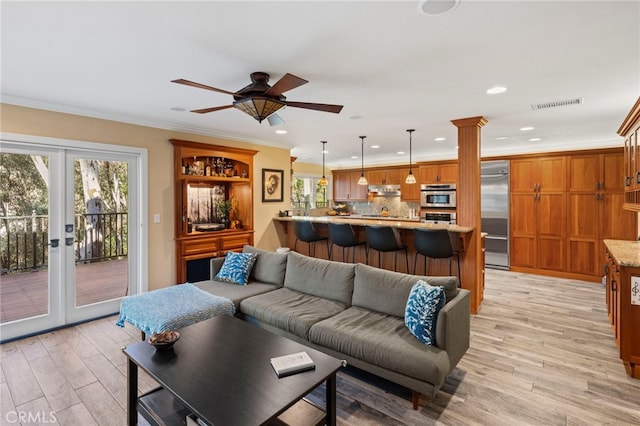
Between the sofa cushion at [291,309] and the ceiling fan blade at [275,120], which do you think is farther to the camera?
the ceiling fan blade at [275,120]

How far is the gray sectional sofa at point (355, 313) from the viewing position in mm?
2225

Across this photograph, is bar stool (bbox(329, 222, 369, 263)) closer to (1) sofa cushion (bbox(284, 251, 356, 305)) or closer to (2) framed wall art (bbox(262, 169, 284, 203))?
(1) sofa cushion (bbox(284, 251, 356, 305))

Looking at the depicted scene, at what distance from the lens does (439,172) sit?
7309 millimetres

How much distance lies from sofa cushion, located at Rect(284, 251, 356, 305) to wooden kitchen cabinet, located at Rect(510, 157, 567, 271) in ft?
15.0

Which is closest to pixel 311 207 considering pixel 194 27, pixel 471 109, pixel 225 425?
pixel 471 109

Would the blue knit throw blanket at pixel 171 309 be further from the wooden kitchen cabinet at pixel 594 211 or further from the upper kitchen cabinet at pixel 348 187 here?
the upper kitchen cabinet at pixel 348 187

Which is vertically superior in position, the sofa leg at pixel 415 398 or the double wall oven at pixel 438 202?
the double wall oven at pixel 438 202

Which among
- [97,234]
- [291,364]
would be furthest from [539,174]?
[97,234]

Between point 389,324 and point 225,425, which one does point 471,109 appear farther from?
point 225,425

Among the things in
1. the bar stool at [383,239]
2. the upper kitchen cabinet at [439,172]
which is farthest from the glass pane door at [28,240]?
the upper kitchen cabinet at [439,172]

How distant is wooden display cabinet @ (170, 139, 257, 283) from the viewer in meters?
4.69

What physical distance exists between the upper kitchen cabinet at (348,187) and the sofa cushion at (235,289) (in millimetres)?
5633

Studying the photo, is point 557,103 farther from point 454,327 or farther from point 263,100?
point 263,100

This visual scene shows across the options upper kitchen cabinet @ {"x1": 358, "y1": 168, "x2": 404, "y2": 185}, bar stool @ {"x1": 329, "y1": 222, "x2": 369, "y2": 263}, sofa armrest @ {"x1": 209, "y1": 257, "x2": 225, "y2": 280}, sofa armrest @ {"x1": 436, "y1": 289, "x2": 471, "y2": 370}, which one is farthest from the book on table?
upper kitchen cabinet @ {"x1": 358, "y1": 168, "x2": 404, "y2": 185}
